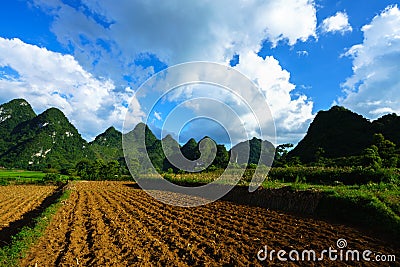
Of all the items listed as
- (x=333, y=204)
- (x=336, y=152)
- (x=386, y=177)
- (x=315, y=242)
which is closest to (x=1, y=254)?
(x=315, y=242)

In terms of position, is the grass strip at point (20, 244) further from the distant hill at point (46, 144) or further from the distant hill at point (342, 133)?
the distant hill at point (46, 144)

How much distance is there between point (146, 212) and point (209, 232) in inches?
197

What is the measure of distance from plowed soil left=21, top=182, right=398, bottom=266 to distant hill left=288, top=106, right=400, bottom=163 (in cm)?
3449

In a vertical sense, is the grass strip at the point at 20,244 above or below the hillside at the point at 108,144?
below

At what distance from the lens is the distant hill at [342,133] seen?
1788 inches

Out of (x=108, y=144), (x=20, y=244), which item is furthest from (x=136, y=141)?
(x=108, y=144)

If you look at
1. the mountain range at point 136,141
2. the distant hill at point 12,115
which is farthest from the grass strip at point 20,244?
the distant hill at point 12,115

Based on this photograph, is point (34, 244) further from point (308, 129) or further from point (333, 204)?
point (308, 129)

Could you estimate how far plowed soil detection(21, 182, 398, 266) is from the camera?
243 inches

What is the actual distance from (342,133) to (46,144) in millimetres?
84669

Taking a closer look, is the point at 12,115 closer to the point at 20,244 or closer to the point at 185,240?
the point at 20,244

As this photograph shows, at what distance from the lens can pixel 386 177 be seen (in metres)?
15.1

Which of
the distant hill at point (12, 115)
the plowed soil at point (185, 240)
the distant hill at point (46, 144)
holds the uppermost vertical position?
the distant hill at point (12, 115)

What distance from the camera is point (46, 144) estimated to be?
90125 mm
